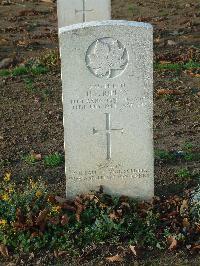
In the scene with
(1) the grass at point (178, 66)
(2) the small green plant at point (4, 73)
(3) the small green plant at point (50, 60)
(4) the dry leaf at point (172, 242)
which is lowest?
(4) the dry leaf at point (172, 242)

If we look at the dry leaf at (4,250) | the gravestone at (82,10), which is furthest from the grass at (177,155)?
the gravestone at (82,10)

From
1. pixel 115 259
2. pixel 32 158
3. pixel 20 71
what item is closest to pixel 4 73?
pixel 20 71

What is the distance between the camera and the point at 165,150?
26.8 feet

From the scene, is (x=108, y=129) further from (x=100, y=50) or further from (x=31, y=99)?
(x=31, y=99)

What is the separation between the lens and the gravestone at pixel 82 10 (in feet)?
37.0

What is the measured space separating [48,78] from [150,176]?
16.7 feet

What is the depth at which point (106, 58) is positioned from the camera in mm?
6219

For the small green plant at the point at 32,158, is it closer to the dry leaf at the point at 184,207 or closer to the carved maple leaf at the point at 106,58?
the carved maple leaf at the point at 106,58

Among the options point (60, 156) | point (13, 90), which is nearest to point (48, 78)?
point (13, 90)

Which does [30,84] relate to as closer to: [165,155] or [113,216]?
[165,155]

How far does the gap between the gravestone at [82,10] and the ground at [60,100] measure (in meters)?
0.90

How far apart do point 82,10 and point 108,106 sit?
554 centimetres

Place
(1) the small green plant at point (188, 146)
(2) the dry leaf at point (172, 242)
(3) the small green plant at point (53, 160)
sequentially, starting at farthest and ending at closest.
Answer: (1) the small green plant at point (188, 146) < (3) the small green plant at point (53, 160) < (2) the dry leaf at point (172, 242)

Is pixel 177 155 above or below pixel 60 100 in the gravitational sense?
below
